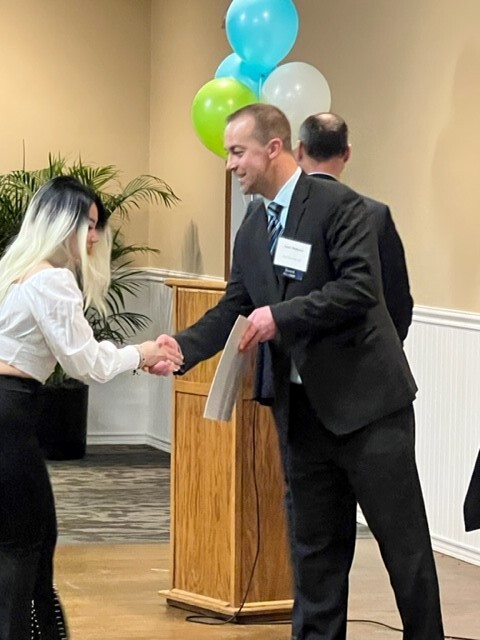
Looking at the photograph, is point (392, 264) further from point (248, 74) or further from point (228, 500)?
point (248, 74)

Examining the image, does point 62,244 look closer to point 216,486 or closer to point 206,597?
point 216,486

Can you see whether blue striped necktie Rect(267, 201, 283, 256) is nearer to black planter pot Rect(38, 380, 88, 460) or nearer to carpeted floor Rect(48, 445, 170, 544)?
carpeted floor Rect(48, 445, 170, 544)

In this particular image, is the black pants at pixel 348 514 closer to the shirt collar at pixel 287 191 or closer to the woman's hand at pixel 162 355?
the woman's hand at pixel 162 355

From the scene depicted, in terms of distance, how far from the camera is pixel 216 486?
434 centimetres

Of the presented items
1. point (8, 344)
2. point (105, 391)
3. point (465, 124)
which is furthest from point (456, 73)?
point (105, 391)

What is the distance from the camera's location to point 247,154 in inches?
127

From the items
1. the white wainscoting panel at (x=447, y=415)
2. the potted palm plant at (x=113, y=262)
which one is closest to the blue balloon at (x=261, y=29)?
the white wainscoting panel at (x=447, y=415)

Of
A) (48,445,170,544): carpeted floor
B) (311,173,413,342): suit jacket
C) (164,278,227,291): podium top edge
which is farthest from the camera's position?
(48,445,170,544): carpeted floor

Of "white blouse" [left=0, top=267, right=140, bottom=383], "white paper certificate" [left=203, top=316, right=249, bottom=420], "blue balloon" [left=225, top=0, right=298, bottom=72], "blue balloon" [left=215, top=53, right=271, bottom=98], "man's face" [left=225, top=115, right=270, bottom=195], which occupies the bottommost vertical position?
"white paper certificate" [left=203, top=316, right=249, bottom=420]

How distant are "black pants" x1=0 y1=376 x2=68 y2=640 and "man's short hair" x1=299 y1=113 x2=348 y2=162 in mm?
1235

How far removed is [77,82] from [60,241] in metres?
5.55

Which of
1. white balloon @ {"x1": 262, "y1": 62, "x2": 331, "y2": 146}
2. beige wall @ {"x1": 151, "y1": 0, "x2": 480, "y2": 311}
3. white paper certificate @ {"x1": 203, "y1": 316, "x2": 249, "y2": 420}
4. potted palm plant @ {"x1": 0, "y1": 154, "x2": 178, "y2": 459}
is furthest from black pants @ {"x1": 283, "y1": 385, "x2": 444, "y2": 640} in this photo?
potted palm plant @ {"x1": 0, "y1": 154, "x2": 178, "y2": 459}

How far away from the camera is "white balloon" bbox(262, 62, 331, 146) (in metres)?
5.46

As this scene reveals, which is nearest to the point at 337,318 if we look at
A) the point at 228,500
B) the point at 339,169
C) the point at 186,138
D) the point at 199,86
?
the point at 339,169
